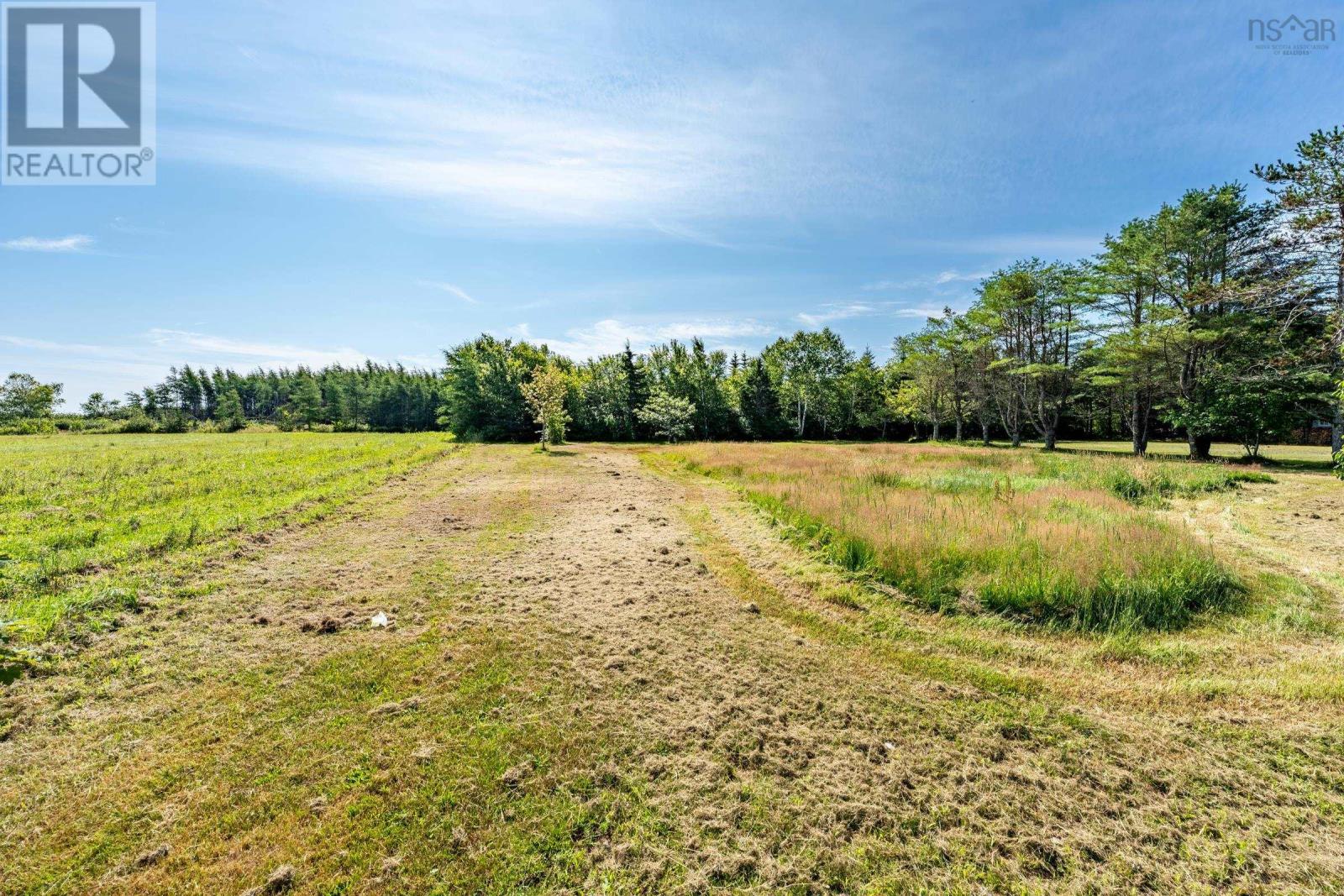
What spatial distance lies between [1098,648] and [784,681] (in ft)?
13.3

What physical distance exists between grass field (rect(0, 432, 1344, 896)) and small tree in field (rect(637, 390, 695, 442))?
3811 cm

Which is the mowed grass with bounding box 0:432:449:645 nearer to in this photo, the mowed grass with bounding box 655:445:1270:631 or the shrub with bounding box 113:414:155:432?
the mowed grass with bounding box 655:445:1270:631

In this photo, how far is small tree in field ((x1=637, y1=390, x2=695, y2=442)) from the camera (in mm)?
47469

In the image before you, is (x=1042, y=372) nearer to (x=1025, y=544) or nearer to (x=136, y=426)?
(x=1025, y=544)

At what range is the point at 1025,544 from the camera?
7.71 meters

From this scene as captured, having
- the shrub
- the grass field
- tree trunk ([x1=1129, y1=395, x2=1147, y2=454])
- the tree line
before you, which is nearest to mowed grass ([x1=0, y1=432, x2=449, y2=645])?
Result: the grass field

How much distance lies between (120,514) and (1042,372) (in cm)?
4519

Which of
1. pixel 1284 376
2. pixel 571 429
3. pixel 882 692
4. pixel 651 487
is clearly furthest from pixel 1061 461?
pixel 571 429

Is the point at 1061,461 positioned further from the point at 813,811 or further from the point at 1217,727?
the point at 813,811

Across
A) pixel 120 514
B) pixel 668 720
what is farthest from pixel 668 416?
pixel 668 720

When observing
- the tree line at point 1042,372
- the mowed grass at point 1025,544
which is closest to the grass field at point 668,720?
the mowed grass at point 1025,544

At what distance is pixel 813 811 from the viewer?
344 cm

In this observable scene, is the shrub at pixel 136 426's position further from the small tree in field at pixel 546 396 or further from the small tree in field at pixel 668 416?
the small tree in field at pixel 668 416

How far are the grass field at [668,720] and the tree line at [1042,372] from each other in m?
14.0
